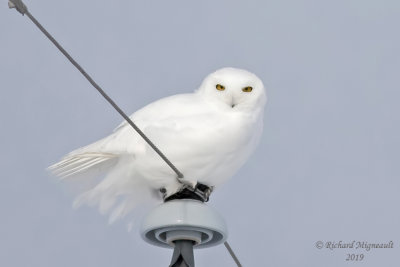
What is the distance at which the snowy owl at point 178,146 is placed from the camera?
167 inches

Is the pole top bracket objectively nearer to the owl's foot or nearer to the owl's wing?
the owl's wing

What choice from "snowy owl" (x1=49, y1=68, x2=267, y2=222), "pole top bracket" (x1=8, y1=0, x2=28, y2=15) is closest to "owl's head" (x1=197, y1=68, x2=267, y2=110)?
"snowy owl" (x1=49, y1=68, x2=267, y2=222)

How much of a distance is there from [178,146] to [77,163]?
24.6 inches

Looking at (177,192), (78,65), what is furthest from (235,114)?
(78,65)

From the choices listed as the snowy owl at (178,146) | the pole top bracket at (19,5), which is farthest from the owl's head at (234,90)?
the pole top bracket at (19,5)

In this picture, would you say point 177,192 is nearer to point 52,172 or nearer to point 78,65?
point 52,172

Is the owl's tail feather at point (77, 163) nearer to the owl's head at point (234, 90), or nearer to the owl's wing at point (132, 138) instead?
the owl's wing at point (132, 138)

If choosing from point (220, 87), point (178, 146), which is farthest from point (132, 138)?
point (220, 87)

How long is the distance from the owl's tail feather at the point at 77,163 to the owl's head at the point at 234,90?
0.62m

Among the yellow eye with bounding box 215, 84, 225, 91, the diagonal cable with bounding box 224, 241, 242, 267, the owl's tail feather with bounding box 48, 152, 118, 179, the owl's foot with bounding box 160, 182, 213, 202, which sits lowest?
the diagonal cable with bounding box 224, 241, 242, 267

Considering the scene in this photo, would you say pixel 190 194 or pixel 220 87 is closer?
pixel 190 194

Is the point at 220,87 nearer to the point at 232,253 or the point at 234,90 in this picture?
the point at 234,90

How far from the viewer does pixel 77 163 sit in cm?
452

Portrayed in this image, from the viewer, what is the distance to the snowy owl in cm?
423
